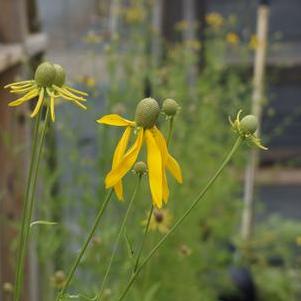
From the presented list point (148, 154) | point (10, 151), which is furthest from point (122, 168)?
point (10, 151)

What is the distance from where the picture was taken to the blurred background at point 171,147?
165 centimetres

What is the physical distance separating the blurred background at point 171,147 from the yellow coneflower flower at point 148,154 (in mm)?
107

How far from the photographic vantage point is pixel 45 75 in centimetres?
54

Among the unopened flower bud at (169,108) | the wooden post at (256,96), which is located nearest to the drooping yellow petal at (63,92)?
the unopened flower bud at (169,108)

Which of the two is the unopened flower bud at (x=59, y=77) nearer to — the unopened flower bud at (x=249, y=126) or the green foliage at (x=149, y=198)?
the unopened flower bud at (x=249, y=126)

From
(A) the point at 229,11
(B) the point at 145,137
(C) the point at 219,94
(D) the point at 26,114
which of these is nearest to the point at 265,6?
(C) the point at 219,94

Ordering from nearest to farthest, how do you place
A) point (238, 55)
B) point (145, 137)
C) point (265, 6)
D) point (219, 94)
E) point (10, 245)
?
point (145, 137), point (10, 245), point (219, 94), point (265, 6), point (238, 55)

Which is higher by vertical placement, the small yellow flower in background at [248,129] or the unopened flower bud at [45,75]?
the unopened flower bud at [45,75]

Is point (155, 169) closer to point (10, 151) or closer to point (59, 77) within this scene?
point (59, 77)

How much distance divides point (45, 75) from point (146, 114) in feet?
0.24

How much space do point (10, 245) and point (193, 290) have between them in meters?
0.40

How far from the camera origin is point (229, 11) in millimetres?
3475

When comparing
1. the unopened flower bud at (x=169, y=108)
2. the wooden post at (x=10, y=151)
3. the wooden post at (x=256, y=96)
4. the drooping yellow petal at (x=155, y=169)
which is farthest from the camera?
the wooden post at (x=256, y=96)

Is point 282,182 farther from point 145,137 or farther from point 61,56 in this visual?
point 145,137
